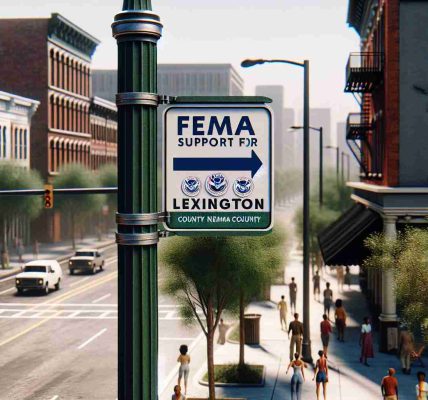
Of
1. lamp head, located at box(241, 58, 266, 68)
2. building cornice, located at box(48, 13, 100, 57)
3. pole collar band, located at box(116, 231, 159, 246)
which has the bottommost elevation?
pole collar band, located at box(116, 231, 159, 246)

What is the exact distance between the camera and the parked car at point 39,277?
43969 mm

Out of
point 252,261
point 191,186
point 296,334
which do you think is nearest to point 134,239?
point 191,186

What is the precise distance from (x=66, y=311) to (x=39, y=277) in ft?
19.2

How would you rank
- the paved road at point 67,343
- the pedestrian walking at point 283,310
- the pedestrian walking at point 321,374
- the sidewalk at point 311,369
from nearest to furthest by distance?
the pedestrian walking at point 321,374 → the sidewalk at point 311,369 → the paved road at point 67,343 → the pedestrian walking at point 283,310

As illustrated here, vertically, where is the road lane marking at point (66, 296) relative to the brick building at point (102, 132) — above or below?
below

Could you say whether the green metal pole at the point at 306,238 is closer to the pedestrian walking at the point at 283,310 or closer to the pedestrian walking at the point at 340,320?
the pedestrian walking at the point at 340,320

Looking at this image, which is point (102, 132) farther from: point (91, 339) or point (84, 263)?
point (91, 339)

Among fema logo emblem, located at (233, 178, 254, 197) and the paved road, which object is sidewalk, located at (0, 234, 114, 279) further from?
fema logo emblem, located at (233, 178, 254, 197)

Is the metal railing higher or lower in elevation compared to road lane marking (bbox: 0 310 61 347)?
higher

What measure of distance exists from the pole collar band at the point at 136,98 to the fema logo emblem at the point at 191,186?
734 mm

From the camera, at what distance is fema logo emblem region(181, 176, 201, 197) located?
611 cm

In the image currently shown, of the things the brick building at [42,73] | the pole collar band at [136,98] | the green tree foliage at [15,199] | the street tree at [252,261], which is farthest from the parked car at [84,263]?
the pole collar band at [136,98]

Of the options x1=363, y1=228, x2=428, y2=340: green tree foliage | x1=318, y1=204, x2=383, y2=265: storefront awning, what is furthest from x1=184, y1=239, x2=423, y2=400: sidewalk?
x1=363, y1=228, x2=428, y2=340: green tree foliage

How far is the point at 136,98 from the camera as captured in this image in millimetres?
5637
